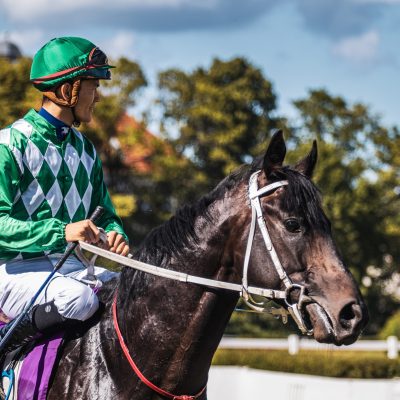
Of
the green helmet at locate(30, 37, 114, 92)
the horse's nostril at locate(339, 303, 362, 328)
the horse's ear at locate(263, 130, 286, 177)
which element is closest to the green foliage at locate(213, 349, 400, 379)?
the green helmet at locate(30, 37, 114, 92)

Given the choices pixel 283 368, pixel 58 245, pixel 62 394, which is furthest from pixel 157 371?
pixel 283 368

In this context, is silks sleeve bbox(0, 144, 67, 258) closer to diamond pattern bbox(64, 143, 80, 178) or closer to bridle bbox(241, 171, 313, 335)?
diamond pattern bbox(64, 143, 80, 178)

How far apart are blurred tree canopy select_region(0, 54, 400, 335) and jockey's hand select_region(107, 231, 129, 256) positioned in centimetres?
2963

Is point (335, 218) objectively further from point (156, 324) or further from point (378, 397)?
point (156, 324)

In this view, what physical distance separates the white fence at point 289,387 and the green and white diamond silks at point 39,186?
904 centimetres

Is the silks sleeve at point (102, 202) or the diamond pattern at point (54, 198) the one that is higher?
the diamond pattern at point (54, 198)

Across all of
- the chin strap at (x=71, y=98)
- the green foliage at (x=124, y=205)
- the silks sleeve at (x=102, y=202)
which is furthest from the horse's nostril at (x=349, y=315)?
the green foliage at (x=124, y=205)

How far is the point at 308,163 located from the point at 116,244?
1045mm

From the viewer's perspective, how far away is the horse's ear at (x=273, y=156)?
3.90m

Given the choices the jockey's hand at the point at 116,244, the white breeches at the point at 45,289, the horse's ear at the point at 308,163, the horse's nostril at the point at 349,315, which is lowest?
the white breeches at the point at 45,289

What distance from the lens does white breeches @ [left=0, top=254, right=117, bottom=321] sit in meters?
4.09

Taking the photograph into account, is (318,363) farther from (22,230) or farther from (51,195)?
(22,230)

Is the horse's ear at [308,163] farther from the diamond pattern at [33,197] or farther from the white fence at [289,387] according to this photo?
the white fence at [289,387]

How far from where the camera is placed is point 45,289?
417 cm
